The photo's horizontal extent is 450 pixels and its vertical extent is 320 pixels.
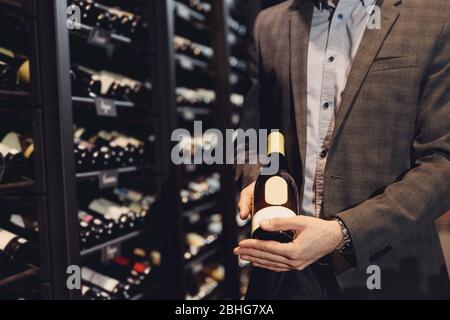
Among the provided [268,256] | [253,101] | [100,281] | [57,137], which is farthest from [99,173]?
[268,256]

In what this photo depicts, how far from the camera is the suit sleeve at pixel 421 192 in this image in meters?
1.09

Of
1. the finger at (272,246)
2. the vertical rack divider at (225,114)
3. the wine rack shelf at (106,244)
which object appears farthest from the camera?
the vertical rack divider at (225,114)

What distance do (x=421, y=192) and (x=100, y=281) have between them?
1.51 metres

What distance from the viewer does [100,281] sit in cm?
216

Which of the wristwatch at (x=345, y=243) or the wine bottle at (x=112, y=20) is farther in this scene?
the wine bottle at (x=112, y=20)

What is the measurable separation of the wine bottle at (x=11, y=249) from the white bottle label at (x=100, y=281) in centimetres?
48

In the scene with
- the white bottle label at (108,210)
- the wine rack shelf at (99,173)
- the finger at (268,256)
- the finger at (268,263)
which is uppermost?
the wine rack shelf at (99,173)

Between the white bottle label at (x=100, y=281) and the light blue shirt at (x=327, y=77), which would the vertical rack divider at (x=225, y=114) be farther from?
the light blue shirt at (x=327, y=77)

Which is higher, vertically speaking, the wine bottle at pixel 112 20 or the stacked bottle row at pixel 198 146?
the wine bottle at pixel 112 20

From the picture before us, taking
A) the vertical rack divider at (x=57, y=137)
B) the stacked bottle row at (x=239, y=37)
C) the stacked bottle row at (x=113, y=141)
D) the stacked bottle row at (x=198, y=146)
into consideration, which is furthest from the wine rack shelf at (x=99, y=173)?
the stacked bottle row at (x=239, y=37)

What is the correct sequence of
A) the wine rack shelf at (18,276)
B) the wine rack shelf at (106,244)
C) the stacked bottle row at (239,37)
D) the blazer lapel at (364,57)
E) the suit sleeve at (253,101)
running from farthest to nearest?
the stacked bottle row at (239,37), the wine rack shelf at (106,244), the wine rack shelf at (18,276), the suit sleeve at (253,101), the blazer lapel at (364,57)

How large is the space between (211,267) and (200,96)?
3.93 ft

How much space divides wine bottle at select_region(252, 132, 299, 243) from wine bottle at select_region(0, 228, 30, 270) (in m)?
0.85

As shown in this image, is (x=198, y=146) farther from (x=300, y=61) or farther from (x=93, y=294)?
(x=300, y=61)
